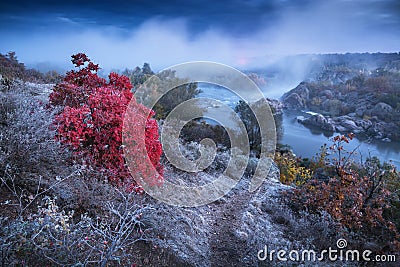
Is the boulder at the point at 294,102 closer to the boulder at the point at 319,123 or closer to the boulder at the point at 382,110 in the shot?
the boulder at the point at 382,110

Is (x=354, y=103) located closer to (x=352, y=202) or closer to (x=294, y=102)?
(x=294, y=102)

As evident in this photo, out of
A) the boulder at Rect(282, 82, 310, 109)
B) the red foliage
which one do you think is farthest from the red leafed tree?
the boulder at Rect(282, 82, 310, 109)

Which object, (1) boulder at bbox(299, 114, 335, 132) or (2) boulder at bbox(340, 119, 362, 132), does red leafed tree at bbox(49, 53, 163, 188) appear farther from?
(2) boulder at bbox(340, 119, 362, 132)

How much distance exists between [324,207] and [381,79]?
77.3 m

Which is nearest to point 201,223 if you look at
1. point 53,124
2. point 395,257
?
point 53,124

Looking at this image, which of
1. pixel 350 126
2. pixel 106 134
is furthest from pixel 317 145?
pixel 106 134

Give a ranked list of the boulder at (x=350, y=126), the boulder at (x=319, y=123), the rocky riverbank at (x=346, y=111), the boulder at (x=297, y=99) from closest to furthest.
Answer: the boulder at (x=319, y=123) → the rocky riverbank at (x=346, y=111) → the boulder at (x=350, y=126) → the boulder at (x=297, y=99)

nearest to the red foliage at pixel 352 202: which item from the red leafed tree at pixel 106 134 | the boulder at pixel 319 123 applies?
the red leafed tree at pixel 106 134

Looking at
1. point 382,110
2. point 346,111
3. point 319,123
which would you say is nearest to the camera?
point 319,123

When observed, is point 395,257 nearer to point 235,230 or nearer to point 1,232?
point 235,230

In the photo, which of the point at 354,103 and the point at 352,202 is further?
the point at 354,103

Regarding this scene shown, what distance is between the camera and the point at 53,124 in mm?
4773

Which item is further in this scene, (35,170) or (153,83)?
(153,83)

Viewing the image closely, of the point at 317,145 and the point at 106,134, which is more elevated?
the point at 106,134
